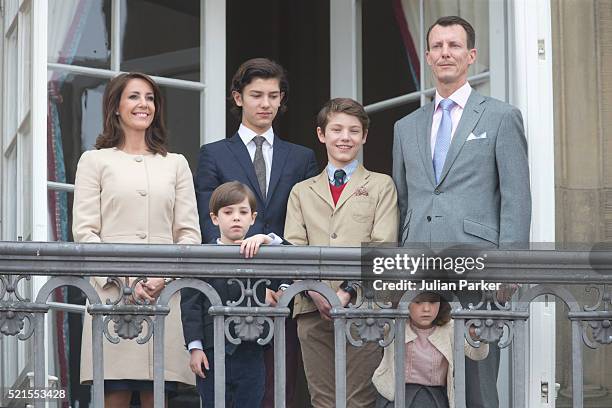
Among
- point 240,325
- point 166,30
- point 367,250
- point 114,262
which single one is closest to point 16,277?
point 114,262

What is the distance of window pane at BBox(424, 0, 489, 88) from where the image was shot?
7625 mm

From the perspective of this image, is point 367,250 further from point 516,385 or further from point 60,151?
point 60,151

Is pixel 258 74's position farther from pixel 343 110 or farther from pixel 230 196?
pixel 230 196

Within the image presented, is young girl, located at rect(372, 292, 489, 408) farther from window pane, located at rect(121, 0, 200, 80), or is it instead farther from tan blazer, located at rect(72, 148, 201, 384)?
window pane, located at rect(121, 0, 200, 80)

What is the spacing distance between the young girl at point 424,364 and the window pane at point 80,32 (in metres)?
2.39

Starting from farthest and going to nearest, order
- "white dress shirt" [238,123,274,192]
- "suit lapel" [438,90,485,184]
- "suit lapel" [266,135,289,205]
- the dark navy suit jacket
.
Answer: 1. "white dress shirt" [238,123,274,192]
2. "suit lapel" [266,135,289,205]
3. the dark navy suit jacket
4. "suit lapel" [438,90,485,184]

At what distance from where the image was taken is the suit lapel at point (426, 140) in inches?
267

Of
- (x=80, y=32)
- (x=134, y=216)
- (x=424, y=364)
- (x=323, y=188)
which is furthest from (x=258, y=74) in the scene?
(x=424, y=364)

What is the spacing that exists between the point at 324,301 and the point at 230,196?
1.88 ft

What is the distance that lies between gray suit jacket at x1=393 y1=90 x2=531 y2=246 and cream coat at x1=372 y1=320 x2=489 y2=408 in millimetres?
378

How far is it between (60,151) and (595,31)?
102 inches

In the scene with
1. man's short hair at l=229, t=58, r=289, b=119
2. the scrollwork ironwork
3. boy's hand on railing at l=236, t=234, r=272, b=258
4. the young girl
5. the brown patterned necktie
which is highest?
man's short hair at l=229, t=58, r=289, b=119

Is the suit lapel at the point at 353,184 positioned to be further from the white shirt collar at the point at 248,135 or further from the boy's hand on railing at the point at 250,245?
the boy's hand on railing at the point at 250,245

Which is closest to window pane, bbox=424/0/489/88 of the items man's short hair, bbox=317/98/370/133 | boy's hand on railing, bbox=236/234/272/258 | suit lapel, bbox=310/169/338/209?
man's short hair, bbox=317/98/370/133
